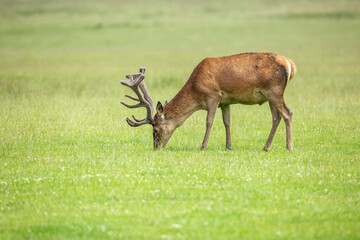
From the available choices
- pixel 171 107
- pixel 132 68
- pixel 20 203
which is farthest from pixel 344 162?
pixel 132 68

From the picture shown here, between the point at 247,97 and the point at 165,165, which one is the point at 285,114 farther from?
the point at 165,165

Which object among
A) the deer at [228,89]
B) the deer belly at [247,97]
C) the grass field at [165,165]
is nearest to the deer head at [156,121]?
the deer at [228,89]

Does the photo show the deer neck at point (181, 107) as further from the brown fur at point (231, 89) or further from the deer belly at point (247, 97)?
the deer belly at point (247, 97)

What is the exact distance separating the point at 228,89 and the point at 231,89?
66mm

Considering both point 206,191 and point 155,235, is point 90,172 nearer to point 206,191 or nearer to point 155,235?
point 206,191

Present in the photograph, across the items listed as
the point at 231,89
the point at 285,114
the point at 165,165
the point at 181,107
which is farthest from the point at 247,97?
the point at 165,165

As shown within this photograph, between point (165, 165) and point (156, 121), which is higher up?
point (156, 121)

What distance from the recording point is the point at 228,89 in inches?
500

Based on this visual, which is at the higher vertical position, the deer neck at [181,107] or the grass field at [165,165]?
the deer neck at [181,107]

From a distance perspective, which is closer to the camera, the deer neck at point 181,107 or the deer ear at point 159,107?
the deer ear at point 159,107

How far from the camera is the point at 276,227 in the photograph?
7566 millimetres

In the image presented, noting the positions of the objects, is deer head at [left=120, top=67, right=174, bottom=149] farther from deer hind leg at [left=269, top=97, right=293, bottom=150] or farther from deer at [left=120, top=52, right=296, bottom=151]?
deer hind leg at [left=269, top=97, right=293, bottom=150]

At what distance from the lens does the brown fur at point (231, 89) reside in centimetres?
1238

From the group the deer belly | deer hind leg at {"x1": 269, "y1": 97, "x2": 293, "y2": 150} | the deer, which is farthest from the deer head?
deer hind leg at {"x1": 269, "y1": 97, "x2": 293, "y2": 150}
